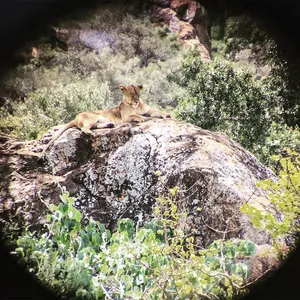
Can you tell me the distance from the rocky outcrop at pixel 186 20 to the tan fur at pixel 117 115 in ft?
0.97

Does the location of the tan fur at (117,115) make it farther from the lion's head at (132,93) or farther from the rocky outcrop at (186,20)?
the rocky outcrop at (186,20)

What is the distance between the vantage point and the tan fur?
6.57ft

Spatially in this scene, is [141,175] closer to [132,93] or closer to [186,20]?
[132,93]

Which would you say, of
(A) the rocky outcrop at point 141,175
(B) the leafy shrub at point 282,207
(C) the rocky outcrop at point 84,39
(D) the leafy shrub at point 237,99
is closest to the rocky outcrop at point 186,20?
(D) the leafy shrub at point 237,99

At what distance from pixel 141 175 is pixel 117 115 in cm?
30

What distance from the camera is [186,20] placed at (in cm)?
199

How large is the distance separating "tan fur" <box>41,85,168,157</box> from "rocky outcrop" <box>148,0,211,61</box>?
0.97 feet

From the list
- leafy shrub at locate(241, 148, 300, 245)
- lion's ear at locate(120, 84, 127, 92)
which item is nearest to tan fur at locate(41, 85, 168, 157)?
lion's ear at locate(120, 84, 127, 92)

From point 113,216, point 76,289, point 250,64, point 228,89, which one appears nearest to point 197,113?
point 228,89

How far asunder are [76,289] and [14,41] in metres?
1.03

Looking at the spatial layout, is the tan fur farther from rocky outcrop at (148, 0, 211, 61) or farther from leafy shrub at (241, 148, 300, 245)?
leafy shrub at (241, 148, 300, 245)

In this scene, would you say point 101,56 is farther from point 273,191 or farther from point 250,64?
point 273,191

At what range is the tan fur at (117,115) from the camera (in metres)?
2.00

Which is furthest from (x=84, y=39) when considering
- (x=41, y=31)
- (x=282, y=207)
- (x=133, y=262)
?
(x=282, y=207)
